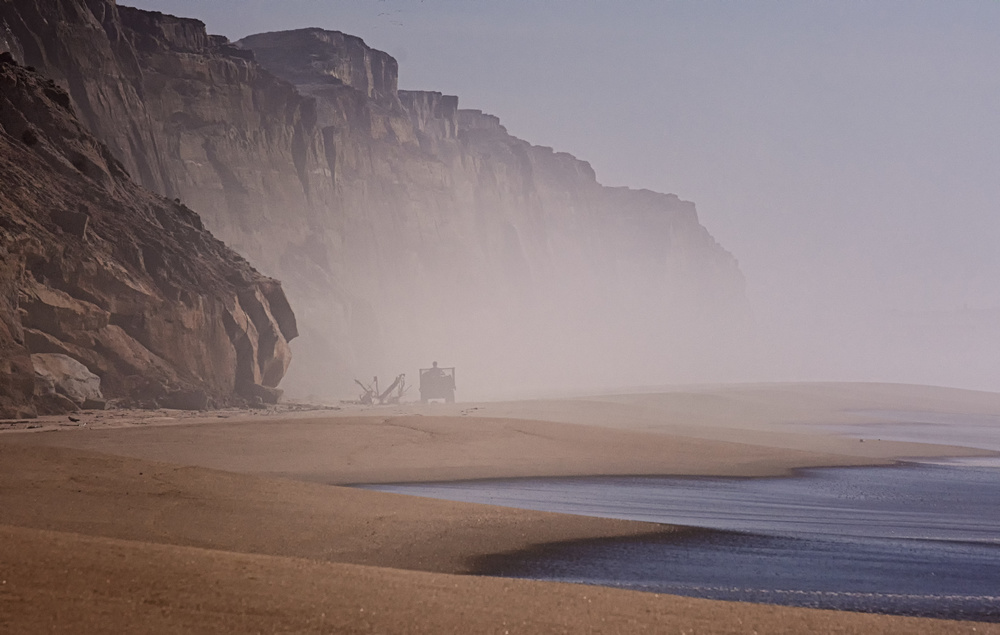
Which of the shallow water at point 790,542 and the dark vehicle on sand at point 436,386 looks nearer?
the shallow water at point 790,542

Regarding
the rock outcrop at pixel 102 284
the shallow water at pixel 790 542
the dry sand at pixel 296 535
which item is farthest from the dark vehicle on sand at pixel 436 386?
the shallow water at pixel 790 542

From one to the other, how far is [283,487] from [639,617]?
875 cm

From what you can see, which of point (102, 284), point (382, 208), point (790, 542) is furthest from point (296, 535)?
point (382, 208)

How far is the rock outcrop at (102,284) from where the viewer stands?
30.7 metres

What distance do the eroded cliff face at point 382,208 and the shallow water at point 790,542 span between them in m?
45.8

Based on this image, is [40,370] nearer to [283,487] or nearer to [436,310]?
[283,487]

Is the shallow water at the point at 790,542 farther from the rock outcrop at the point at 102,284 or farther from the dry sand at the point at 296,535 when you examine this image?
the rock outcrop at the point at 102,284

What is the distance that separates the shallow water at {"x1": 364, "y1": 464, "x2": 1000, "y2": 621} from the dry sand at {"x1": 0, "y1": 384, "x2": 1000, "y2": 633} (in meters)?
1.28

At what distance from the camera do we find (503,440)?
30.8 meters

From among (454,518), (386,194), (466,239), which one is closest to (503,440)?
(454,518)

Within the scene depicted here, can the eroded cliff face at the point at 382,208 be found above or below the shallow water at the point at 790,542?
above

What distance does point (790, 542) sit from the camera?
51.8ft

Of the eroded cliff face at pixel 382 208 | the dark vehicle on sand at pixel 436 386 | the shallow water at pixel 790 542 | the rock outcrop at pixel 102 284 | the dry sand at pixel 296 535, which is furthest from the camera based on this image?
the eroded cliff face at pixel 382 208

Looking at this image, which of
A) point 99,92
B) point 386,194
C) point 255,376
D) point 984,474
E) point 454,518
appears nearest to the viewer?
point 454,518
